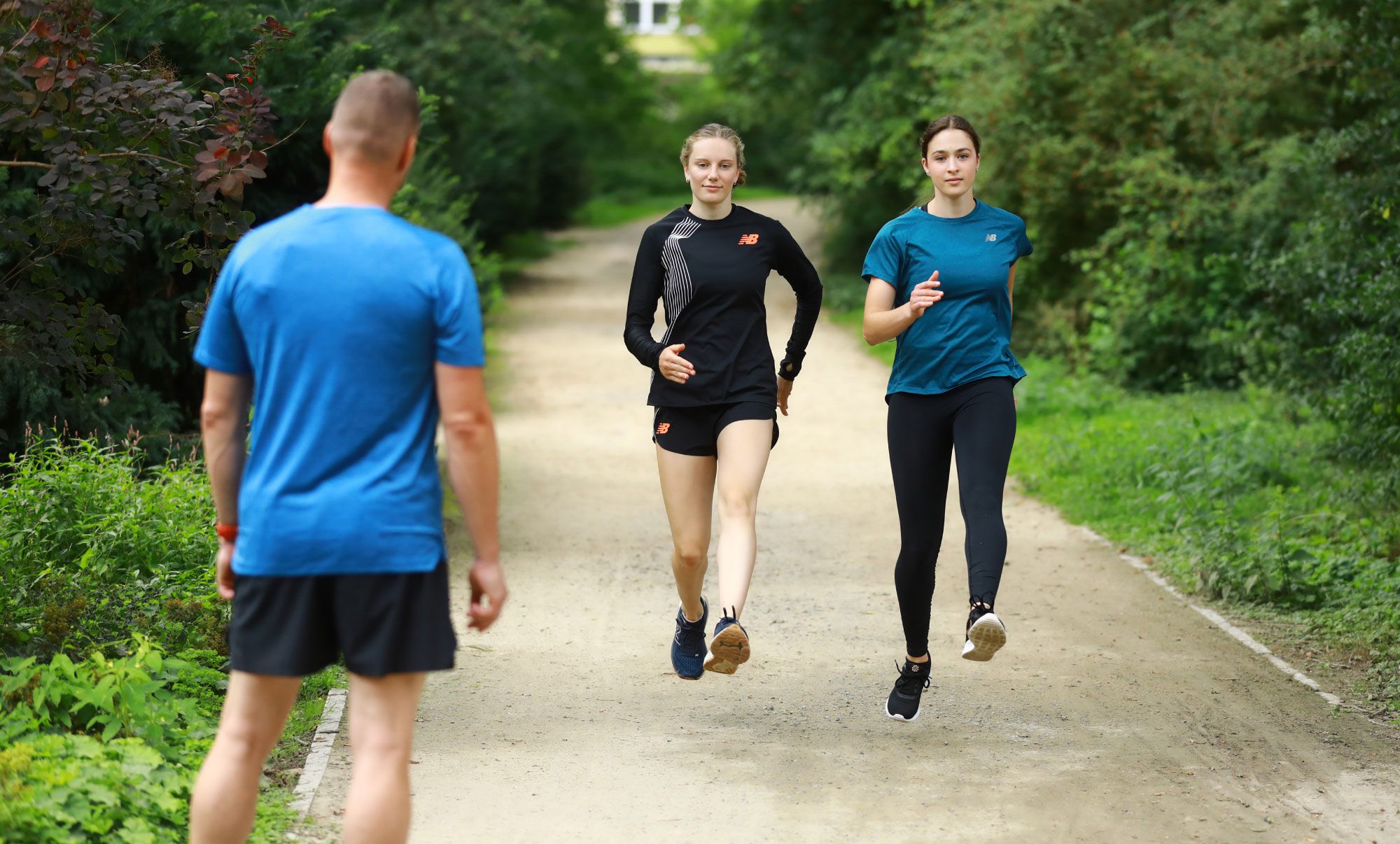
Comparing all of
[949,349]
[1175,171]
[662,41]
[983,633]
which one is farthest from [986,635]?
[662,41]

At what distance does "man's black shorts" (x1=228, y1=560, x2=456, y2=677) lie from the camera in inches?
131

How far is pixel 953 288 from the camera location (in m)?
5.48

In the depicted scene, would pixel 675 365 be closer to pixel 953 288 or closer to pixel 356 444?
pixel 953 288

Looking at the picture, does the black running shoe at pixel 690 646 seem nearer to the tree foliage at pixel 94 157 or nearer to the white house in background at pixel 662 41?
the tree foliage at pixel 94 157

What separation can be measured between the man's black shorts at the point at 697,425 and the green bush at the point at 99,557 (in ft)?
6.50

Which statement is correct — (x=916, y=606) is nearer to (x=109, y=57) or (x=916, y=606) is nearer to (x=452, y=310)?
(x=452, y=310)

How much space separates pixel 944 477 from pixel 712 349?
39.2 inches

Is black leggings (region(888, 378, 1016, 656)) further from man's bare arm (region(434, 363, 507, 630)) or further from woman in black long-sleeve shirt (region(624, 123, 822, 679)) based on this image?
man's bare arm (region(434, 363, 507, 630))

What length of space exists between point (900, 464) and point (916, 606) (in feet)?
1.80

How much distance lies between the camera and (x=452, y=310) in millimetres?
3293

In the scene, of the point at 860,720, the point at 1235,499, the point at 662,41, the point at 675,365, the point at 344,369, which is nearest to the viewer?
the point at 344,369

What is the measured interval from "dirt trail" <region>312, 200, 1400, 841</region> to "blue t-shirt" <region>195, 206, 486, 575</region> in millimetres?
1657

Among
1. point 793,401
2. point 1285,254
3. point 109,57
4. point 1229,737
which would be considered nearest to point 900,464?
point 1229,737

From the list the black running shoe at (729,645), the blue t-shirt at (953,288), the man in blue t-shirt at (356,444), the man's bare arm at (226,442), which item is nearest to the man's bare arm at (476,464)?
the man in blue t-shirt at (356,444)
